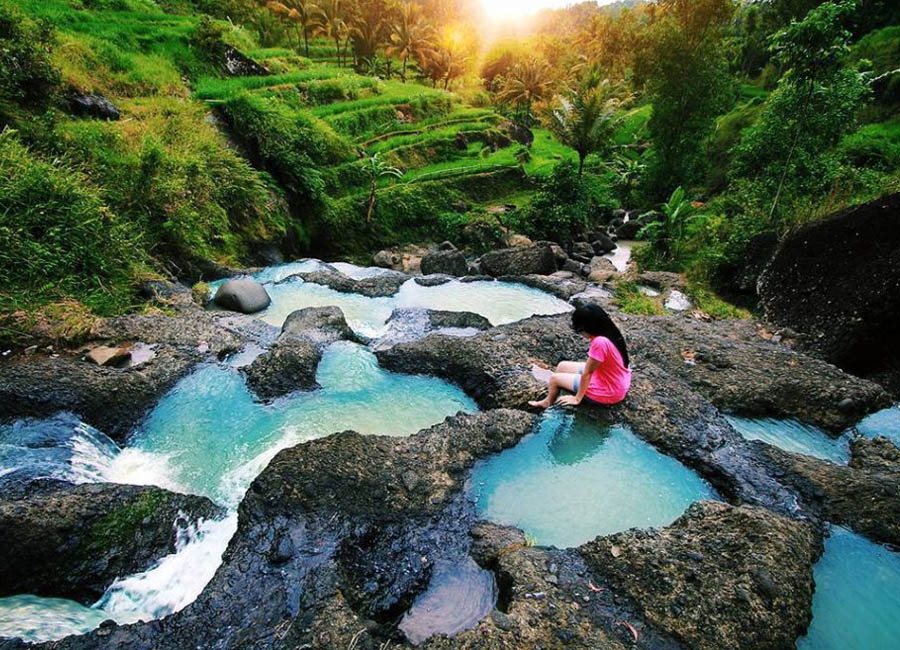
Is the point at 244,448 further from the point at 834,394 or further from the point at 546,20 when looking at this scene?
the point at 546,20

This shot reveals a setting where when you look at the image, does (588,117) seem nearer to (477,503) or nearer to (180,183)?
(180,183)

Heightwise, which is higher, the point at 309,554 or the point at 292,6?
the point at 292,6

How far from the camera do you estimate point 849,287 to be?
896 cm

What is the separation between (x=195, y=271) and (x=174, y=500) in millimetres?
9678

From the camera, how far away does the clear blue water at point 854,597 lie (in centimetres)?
372

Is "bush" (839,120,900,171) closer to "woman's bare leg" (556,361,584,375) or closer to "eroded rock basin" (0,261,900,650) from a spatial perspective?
"eroded rock basin" (0,261,900,650)

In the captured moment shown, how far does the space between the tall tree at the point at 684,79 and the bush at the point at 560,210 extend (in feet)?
19.5

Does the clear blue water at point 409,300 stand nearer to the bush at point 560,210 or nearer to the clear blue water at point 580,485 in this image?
the clear blue water at point 580,485

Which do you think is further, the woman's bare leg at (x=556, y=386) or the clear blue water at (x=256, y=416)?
the woman's bare leg at (x=556, y=386)

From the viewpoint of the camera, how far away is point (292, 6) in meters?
38.5

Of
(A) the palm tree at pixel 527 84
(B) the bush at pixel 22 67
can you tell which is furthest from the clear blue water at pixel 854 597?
(A) the palm tree at pixel 527 84

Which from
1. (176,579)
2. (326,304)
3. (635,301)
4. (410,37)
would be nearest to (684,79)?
(635,301)

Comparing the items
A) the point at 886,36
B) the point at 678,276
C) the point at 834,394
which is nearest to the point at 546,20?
the point at 886,36

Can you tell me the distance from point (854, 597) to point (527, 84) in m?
42.4
